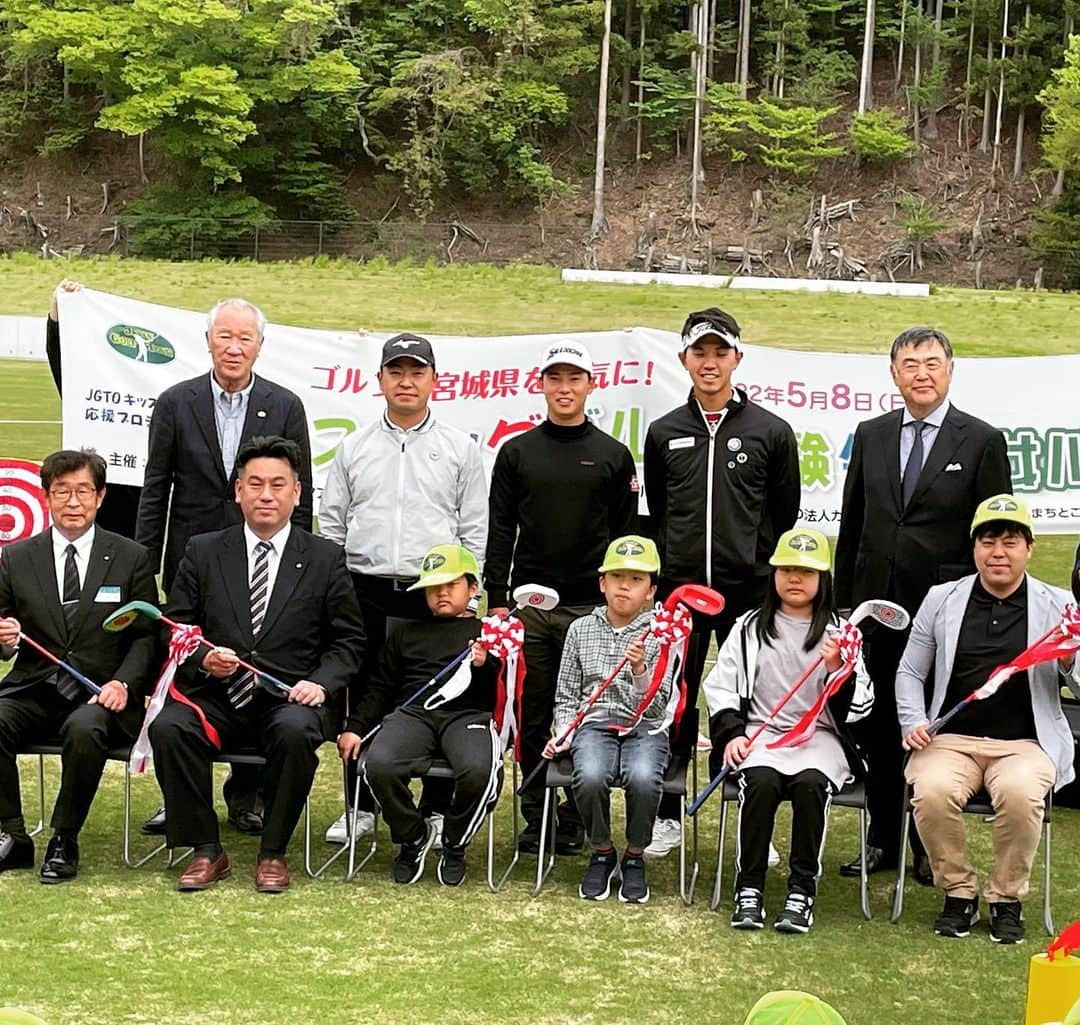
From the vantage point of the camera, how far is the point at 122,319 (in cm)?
895

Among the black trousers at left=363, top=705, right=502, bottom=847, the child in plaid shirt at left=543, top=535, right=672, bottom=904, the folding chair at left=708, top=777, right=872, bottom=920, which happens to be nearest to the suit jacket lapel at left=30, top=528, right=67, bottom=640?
the black trousers at left=363, top=705, right=502, bottom=847

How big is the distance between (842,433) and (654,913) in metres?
Answer: 4.94

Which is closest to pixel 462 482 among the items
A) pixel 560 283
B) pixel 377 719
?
pixel 377 719

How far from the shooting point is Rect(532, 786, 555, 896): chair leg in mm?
5078

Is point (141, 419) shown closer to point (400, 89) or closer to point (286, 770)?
point (286, 770)

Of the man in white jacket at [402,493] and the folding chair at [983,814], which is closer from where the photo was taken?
the folding chair at [983,814]

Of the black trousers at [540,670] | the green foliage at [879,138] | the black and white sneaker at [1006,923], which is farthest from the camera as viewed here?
the green foliage at [879,138]

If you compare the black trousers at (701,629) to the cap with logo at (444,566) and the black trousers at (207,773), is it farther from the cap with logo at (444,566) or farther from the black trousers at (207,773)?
the black trousers at (207,773)

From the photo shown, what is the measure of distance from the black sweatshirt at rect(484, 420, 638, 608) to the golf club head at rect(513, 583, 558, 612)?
30 centimetres

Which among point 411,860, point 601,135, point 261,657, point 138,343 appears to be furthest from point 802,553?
point 601,135

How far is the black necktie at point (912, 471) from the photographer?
521cm

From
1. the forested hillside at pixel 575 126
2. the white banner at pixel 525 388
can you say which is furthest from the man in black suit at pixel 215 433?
the forested hillside at pixel 575 126

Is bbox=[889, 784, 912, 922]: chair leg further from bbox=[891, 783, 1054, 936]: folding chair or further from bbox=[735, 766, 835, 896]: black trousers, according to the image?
bbox=[735, 766, 835, 896]: black trousers

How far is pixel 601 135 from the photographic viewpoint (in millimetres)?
50094
